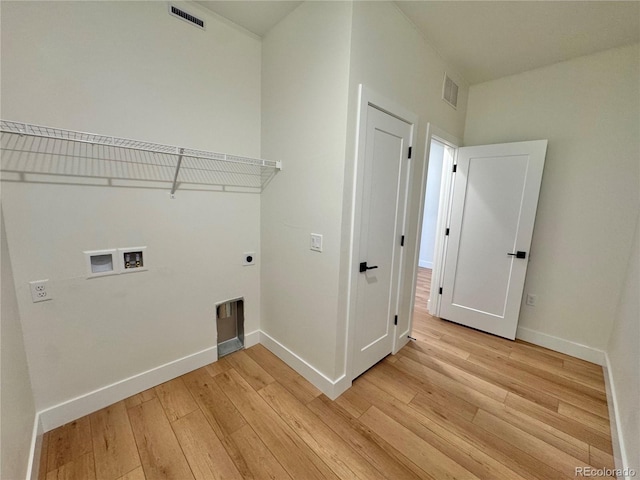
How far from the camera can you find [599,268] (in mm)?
2346

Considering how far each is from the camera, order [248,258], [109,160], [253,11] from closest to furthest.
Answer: [109,160]
[253,11]
[248,258]

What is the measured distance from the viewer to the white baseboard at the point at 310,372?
74.0 inches

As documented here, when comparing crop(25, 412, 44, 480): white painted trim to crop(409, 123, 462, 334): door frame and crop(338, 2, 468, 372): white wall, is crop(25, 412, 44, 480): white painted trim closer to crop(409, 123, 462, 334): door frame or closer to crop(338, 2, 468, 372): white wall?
crop(338, 2, 468, 372): white wall

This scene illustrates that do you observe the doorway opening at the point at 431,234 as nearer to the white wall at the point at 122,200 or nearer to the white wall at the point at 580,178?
the white wall at the point at 580,178

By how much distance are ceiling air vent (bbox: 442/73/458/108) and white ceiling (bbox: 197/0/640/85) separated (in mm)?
202

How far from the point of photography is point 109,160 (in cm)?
158

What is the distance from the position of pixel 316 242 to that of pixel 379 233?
0.54 meters

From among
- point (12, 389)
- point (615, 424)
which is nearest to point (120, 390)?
point (12, 389)

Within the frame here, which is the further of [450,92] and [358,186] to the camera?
[450,92]

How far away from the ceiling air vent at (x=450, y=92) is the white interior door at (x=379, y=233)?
31.1 inches

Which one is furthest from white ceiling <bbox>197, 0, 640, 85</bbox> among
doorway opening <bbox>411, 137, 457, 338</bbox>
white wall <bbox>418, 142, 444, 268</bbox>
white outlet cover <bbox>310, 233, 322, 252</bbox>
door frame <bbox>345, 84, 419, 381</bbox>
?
white wall <bbox>418, 142, 444, 268</bbox>

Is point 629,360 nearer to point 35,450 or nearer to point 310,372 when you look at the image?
point 310,372

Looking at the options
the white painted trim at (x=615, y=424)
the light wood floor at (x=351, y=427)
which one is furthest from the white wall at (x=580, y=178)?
the light wood floor at (x=351, y=427)

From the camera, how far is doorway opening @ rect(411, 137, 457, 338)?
3.00 meters
